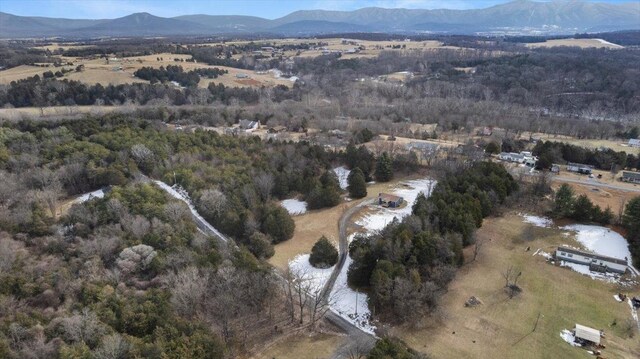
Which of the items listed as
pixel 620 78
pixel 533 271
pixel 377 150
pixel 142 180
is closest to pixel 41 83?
pixel 142 180

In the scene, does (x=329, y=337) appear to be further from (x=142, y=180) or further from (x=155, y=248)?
(x=142, y=180)

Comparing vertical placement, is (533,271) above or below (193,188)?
below

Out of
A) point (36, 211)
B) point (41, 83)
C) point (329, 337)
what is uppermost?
point (41, 83)

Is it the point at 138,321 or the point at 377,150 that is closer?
the point at 138,321

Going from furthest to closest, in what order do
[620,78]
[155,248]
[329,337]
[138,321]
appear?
[620,78] < [155,248] < [329,337] < [138,321]

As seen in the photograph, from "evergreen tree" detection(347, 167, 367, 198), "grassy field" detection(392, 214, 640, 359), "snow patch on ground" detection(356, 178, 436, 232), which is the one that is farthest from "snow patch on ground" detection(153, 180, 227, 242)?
"grassy field" detection(392, 214, 640, 359)

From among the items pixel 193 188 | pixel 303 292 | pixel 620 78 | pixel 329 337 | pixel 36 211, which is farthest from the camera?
pixel 620 78

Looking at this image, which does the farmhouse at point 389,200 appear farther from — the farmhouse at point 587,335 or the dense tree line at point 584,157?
the dense tree line at point 584,157

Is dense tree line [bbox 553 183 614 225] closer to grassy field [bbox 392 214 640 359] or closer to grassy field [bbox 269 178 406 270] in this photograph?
grassy field [bbox 392 214 640 359]
